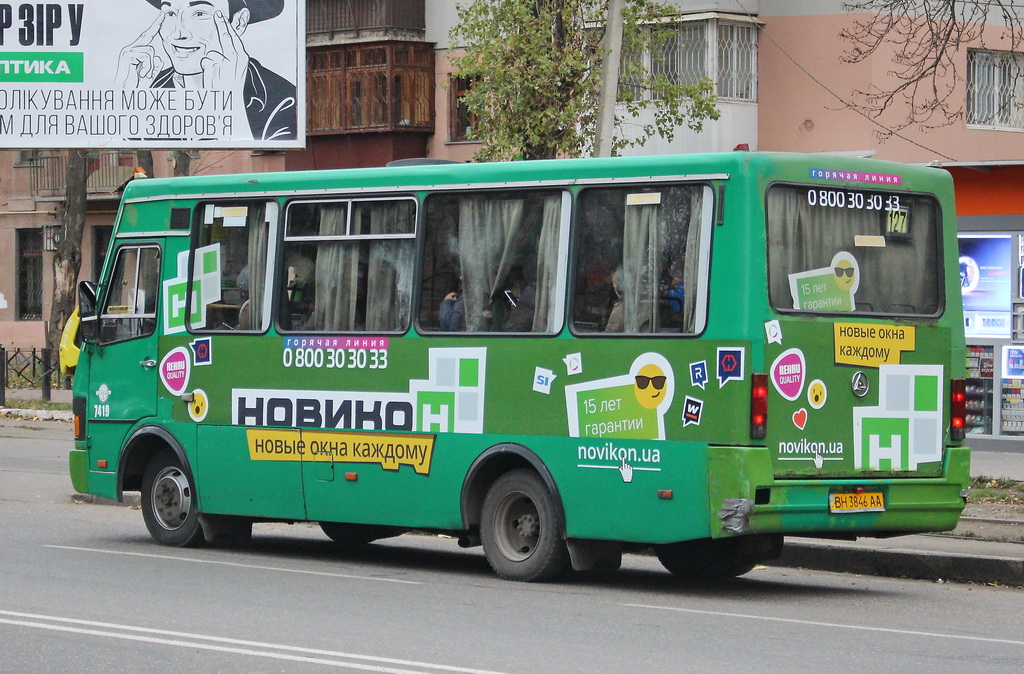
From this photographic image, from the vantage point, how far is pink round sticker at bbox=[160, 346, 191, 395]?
13.0m

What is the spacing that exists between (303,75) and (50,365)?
10.7 m

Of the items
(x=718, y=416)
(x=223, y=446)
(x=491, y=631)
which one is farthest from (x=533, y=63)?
(x=491, y=631)

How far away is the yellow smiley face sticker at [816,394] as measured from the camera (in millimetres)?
10273

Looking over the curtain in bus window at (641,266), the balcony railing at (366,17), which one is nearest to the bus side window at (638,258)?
the curtain in bus window at (641,266)

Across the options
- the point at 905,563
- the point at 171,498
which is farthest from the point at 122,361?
the point at 905,563

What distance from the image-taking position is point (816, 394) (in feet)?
33.8

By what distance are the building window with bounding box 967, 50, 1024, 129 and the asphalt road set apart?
17550 millimetres

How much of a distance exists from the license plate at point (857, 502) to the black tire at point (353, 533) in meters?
3.88

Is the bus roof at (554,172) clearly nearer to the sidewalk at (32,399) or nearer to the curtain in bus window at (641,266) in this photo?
the curtain in bus window at (641,266)

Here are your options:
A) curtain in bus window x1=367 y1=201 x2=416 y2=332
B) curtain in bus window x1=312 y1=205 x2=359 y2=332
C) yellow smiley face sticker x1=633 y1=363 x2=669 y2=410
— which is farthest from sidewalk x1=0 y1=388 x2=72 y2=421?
yellow smiley face sticker x1=633 y1=363 x2=669 y2=410

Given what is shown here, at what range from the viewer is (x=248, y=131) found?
25.3 meters

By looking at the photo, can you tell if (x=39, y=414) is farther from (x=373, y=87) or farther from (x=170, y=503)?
(x=170, y=503)

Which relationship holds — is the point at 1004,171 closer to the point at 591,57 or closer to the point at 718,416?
the point at 591,57

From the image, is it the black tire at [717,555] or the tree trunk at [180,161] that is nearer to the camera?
the black tire at [717,555]
